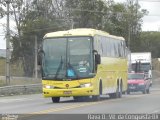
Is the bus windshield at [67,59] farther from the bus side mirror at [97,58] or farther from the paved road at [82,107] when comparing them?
the paved road at [82,107]

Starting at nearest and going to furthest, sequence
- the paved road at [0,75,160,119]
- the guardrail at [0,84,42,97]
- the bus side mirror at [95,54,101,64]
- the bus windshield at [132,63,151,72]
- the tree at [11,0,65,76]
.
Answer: the paved road at [0,75,160,119], the bus side mirror at [95,54,101,64], the guardrail at [0,84,42,97], the bus windshield at [132,63,151,72], the tree at [11,0,65,76]

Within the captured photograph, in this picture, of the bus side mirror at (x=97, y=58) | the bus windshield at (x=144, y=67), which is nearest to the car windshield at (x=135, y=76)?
the bus side mirror at (x=97, y=58)

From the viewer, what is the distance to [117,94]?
3475 centimetres

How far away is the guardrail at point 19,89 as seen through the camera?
42094mm

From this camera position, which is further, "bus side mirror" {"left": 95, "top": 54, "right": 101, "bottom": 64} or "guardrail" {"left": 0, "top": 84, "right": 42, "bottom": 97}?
"guardrail" {"left": 0, "top": 84, "right": 42, "bottom": 97}

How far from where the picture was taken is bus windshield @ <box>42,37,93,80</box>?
28281 millimetres

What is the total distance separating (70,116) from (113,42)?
14919mm

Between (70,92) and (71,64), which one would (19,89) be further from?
(70,92)

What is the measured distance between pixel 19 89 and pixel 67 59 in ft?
54.4

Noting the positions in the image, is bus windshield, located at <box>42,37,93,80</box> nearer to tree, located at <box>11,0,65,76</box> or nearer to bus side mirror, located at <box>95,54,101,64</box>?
bus side mirror, located at <box>95,54,101,64</box>

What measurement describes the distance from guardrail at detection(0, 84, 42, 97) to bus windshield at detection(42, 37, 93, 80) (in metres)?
13.3

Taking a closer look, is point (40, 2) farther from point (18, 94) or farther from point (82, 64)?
point (82, 64)

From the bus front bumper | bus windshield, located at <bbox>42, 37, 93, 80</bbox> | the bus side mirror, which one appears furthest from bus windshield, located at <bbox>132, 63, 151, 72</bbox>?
the bus front bumper

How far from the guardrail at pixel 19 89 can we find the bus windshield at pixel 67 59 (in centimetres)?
1330
